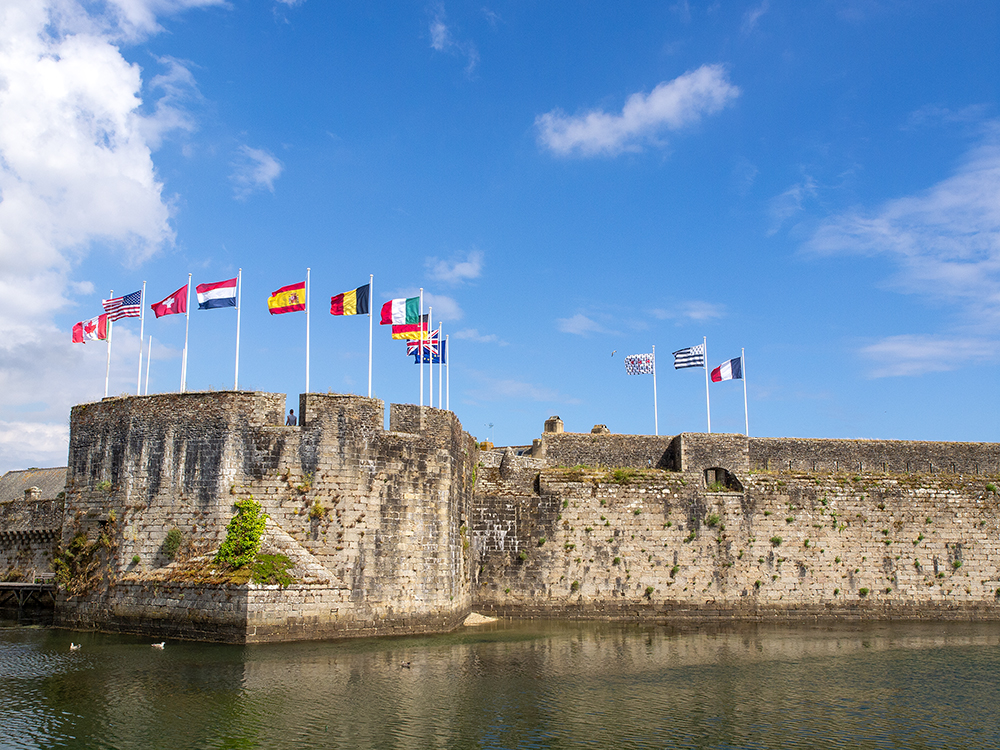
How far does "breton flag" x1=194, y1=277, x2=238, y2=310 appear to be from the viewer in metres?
27.8

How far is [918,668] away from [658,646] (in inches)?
285

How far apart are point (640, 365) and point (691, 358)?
2.86 metres

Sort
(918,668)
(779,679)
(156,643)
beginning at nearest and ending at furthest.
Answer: (779,679) < (918,668) < (156,643)

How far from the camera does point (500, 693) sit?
1744 cm

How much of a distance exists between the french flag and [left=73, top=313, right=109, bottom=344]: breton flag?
15.9 ft

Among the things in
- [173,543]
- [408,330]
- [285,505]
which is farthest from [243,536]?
[408,330]

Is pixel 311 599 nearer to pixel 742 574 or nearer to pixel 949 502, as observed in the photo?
pixel 742 574

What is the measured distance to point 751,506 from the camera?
3162 cm

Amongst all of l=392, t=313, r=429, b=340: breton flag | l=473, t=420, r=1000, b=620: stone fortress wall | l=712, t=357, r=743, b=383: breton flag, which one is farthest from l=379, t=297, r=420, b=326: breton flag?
l=712, t=357, r=743, b=383: breton flag

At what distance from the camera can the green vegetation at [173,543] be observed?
81.1 feet

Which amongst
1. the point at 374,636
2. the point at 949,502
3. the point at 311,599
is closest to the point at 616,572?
the point at 374,636

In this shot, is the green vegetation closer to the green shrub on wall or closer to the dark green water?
the green shrub on wall

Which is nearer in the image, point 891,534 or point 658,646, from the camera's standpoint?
point 658,646

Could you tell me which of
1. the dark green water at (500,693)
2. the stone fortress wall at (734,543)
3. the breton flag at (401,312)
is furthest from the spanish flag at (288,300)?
the dark green water at (500,693)
